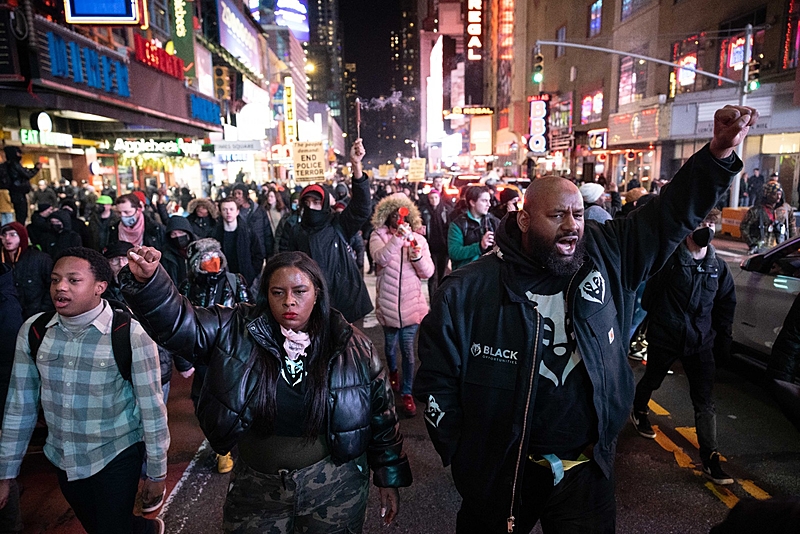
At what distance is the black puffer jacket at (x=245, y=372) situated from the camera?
234 cm

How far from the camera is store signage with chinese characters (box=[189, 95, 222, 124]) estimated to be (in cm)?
2041

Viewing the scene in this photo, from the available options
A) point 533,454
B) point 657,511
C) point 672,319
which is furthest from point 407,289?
point 533,454

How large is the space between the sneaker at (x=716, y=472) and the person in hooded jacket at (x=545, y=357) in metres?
2.27

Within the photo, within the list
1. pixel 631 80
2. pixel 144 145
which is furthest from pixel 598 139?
pixel 144 145

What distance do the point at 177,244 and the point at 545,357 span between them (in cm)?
507

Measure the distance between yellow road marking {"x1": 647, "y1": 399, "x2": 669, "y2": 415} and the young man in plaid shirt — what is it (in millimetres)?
4881

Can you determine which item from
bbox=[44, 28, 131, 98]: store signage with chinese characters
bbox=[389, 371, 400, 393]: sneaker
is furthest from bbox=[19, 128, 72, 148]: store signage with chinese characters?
bbox=[389, 371, 400, 393]: sneaker

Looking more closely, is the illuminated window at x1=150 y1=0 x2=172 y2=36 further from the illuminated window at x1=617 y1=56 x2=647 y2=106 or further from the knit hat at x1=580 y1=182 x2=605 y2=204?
the illuminated window at x1=617 y1=56 x2=647 y2=106

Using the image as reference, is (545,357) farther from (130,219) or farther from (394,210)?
(130,219)

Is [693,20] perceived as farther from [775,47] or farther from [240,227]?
[240,227]

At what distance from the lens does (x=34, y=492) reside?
176 inches

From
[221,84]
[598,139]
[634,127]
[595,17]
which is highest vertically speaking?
[595,17]

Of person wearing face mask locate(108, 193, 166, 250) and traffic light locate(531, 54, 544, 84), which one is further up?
traffic light locate(531, 54, 544, 84)

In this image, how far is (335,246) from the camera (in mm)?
5898
